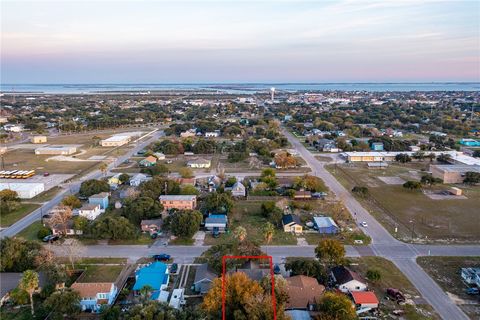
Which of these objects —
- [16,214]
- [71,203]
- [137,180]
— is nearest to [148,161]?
[137,180]

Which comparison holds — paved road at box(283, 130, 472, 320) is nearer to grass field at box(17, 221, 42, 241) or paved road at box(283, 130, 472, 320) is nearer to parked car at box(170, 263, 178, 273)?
parked car at box(170, 263, 178, 273)

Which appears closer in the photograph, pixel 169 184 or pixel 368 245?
pixel 368 245

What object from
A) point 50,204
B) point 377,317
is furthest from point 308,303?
point 50,204

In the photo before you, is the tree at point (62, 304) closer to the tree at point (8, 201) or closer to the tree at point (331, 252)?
the tree at point (331, 252)

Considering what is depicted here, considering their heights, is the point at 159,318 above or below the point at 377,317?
above

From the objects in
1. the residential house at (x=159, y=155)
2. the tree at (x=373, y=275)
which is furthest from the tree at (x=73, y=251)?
the residential house at (x=159, y=155)

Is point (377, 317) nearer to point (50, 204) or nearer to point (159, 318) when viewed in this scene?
point (159, 318)
